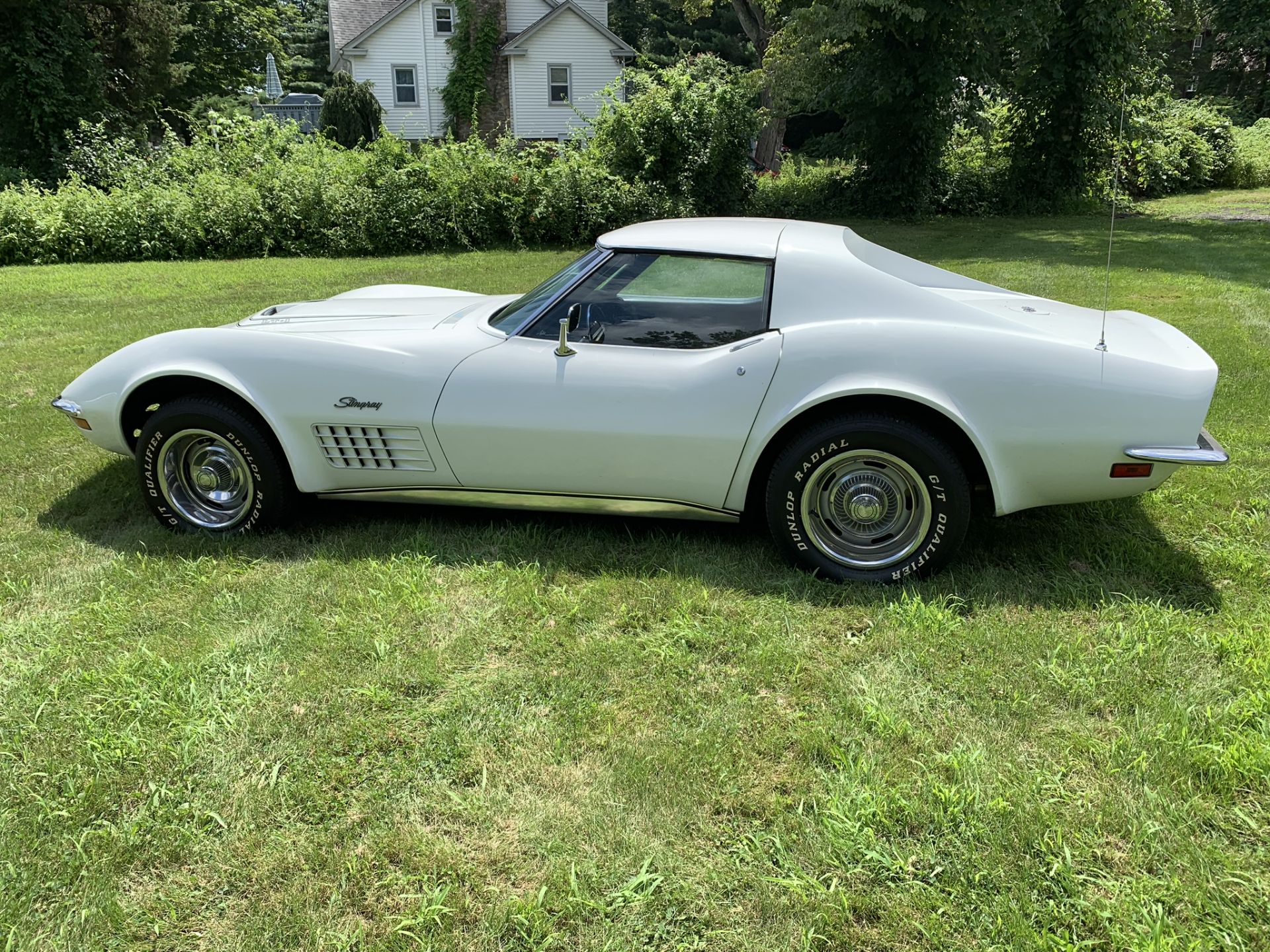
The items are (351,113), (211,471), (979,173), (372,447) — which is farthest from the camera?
(351,113)

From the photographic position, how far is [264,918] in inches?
80.2

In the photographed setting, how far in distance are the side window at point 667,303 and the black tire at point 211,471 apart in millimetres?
1224

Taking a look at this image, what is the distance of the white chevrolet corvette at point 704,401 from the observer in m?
3.19

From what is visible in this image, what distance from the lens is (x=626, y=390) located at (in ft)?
11.2

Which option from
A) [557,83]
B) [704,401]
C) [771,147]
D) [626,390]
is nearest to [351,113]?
[557,83]

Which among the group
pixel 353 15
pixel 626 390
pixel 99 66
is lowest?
pixel 626 390

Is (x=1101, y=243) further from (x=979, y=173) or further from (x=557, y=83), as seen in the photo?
(x=557, y=83)

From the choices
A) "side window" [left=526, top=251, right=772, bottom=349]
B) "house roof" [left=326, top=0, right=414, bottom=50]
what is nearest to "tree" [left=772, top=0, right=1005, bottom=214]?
"side window" [left=526, top=251, right=772, bottom=349]

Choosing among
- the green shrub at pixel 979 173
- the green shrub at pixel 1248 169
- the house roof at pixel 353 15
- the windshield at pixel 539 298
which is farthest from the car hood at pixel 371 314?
the house roof at pixel 353 15

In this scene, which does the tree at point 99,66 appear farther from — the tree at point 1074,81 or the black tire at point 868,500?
the black tire at point 868,500

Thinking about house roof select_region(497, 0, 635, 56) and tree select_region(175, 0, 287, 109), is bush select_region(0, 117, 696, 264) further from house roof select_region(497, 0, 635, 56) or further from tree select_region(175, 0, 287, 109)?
house roof select_region(497, 0, 635, 56)

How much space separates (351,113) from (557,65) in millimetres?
7436

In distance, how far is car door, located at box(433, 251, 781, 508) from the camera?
132 inches

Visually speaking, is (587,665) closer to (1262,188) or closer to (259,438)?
(259,438)
